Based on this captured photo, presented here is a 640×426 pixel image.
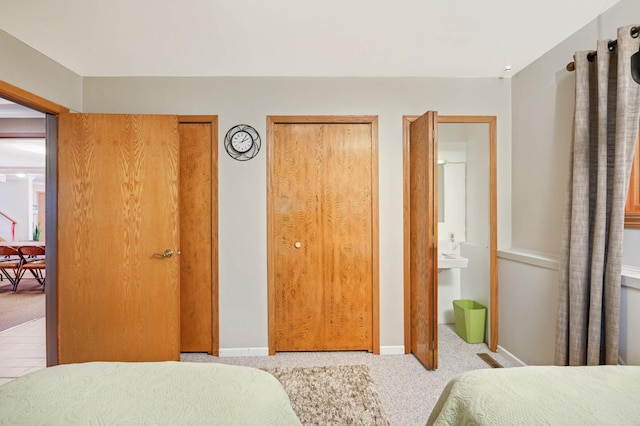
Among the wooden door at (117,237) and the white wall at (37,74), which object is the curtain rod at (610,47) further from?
the white wall at (37,74)

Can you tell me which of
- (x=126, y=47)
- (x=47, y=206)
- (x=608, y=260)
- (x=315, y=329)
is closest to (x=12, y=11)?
(x=126, y=47)

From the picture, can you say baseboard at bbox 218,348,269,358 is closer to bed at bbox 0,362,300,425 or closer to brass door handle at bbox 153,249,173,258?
brass door handle at bbox 153,249,173,258

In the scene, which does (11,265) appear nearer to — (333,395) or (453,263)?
(333,395)

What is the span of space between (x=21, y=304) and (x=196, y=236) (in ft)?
13.0

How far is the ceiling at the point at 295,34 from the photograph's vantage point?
1.78m

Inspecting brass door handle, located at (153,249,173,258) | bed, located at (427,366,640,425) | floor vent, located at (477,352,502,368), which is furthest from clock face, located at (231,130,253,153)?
floor vent, located at (477,352,502,368)

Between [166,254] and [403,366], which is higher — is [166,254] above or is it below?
above

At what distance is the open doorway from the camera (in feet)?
9.95

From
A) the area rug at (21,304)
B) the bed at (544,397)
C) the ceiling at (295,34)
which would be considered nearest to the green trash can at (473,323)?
the bed at (544,397)

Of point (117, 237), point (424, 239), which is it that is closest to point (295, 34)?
point (424, 239)

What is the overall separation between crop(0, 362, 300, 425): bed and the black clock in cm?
184

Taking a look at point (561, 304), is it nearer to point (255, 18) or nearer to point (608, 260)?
point (608, 260)

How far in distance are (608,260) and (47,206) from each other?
385 cm

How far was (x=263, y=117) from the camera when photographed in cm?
269
